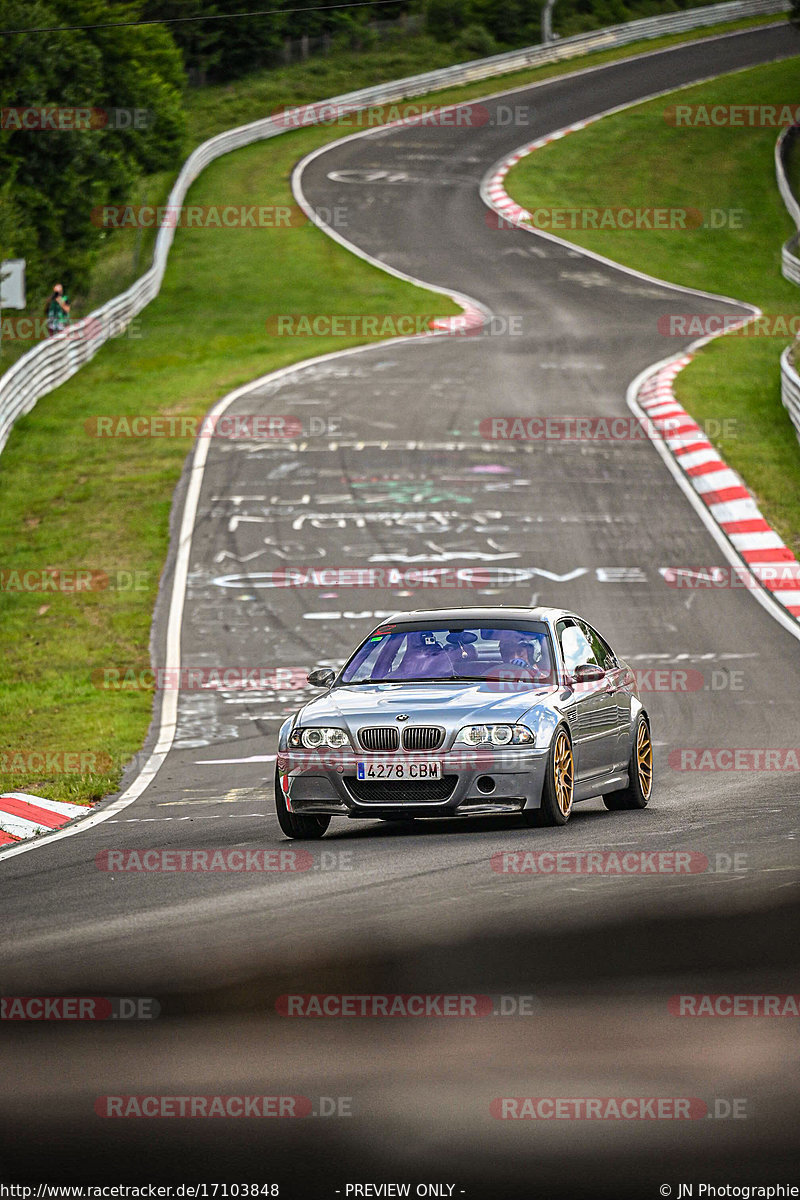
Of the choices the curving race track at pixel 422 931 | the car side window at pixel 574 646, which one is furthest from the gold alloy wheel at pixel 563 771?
the car side window at pixel 574 646

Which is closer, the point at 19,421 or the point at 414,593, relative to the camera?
the point at 414,593

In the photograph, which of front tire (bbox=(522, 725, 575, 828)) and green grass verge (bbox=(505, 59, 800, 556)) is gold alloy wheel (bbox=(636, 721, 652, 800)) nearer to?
front tire (bbox=(522, 725, 575, 828))

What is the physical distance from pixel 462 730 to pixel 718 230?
45.2 meters

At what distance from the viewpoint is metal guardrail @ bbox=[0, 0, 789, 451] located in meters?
33.1

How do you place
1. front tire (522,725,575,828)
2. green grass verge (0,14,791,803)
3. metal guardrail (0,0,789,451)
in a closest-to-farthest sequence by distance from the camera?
front tire (522,725,575,828), green grass verge (0,14,791,803), metal guardrail (0,0,789,451)

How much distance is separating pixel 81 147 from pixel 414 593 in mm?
27067

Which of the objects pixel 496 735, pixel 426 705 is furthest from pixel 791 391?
pixel 496 735

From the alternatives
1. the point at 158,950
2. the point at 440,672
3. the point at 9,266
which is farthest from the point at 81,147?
the point at 158,950

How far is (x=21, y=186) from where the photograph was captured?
42000mm

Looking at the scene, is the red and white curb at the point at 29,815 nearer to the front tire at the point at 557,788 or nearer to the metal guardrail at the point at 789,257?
the front tire at the point at 557,788

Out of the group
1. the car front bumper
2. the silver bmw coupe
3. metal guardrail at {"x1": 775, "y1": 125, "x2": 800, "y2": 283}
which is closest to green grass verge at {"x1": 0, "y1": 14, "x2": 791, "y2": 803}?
the silver bmw coupe

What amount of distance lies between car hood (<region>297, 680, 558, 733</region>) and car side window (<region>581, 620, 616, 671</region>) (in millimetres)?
1195

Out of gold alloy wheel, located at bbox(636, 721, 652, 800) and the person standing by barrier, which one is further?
the person standing by barrier

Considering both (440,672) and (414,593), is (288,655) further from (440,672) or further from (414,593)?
(440,672)
